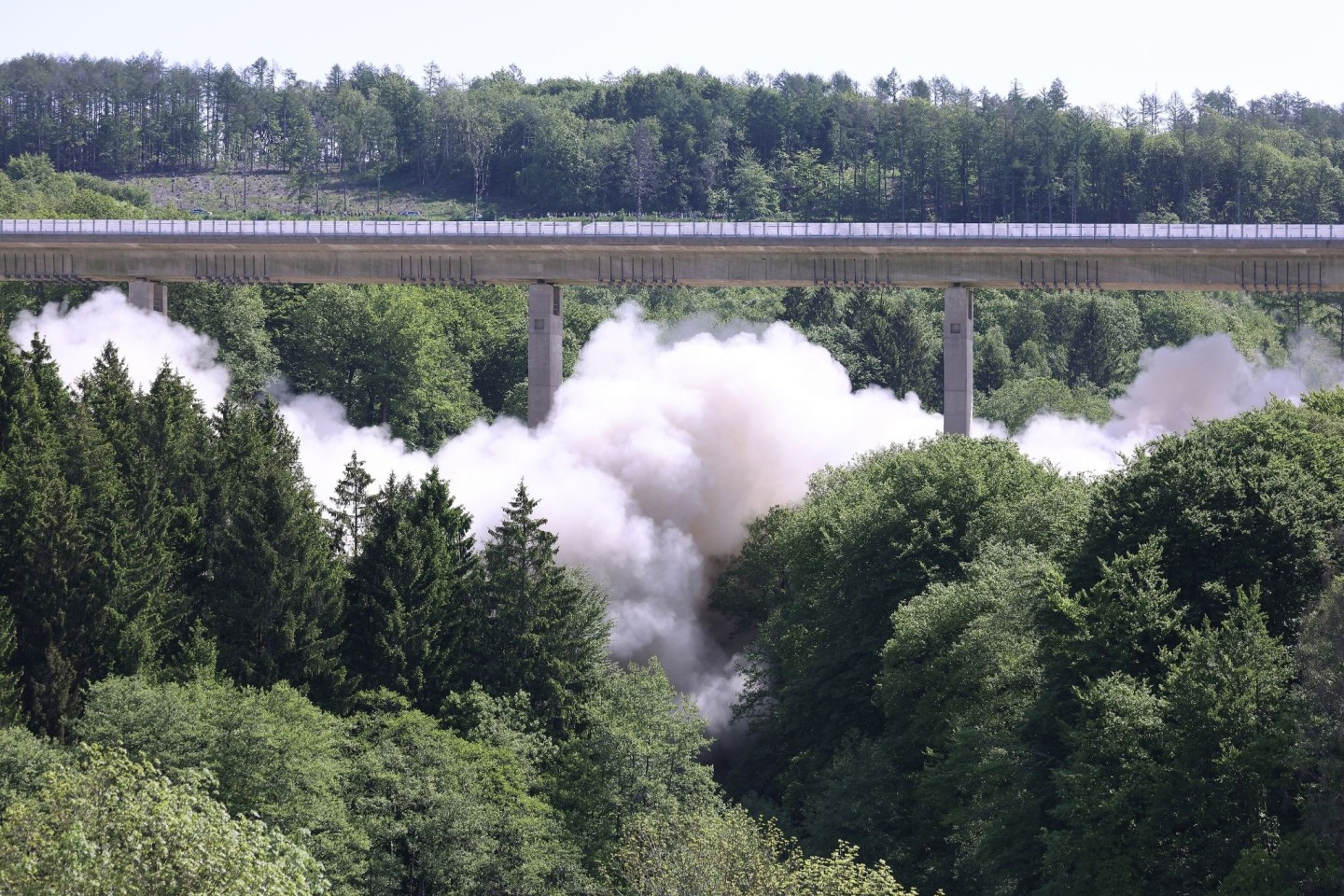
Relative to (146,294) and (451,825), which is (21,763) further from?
(146,294)

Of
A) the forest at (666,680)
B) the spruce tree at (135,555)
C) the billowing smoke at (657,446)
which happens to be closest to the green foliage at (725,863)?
the forest at (666,680)

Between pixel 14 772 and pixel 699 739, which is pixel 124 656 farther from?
pixel 699 739

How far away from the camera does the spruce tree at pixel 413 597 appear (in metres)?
83.3

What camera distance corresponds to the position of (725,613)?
102 meters

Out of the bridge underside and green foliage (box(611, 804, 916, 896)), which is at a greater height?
the bridge underside

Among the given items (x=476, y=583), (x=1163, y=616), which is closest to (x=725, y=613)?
(x=476, y=583)

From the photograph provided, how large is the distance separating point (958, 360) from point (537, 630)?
123 ft

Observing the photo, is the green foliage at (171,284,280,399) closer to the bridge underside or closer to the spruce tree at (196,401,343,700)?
the bridge underside

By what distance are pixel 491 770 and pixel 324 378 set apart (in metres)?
65.9

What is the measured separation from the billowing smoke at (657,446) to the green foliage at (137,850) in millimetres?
47372

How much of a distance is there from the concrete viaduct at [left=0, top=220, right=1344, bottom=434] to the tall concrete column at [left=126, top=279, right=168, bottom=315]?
11cm

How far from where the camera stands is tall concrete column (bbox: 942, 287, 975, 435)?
378 ft

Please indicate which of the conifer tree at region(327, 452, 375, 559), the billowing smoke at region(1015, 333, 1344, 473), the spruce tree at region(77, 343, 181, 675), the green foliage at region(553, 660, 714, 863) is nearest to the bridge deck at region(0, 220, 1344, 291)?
the billowing smoke at region(1015, 333, 1344, 473)

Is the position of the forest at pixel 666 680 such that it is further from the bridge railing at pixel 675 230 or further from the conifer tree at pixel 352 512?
the bridge railing at pixel 675 230
